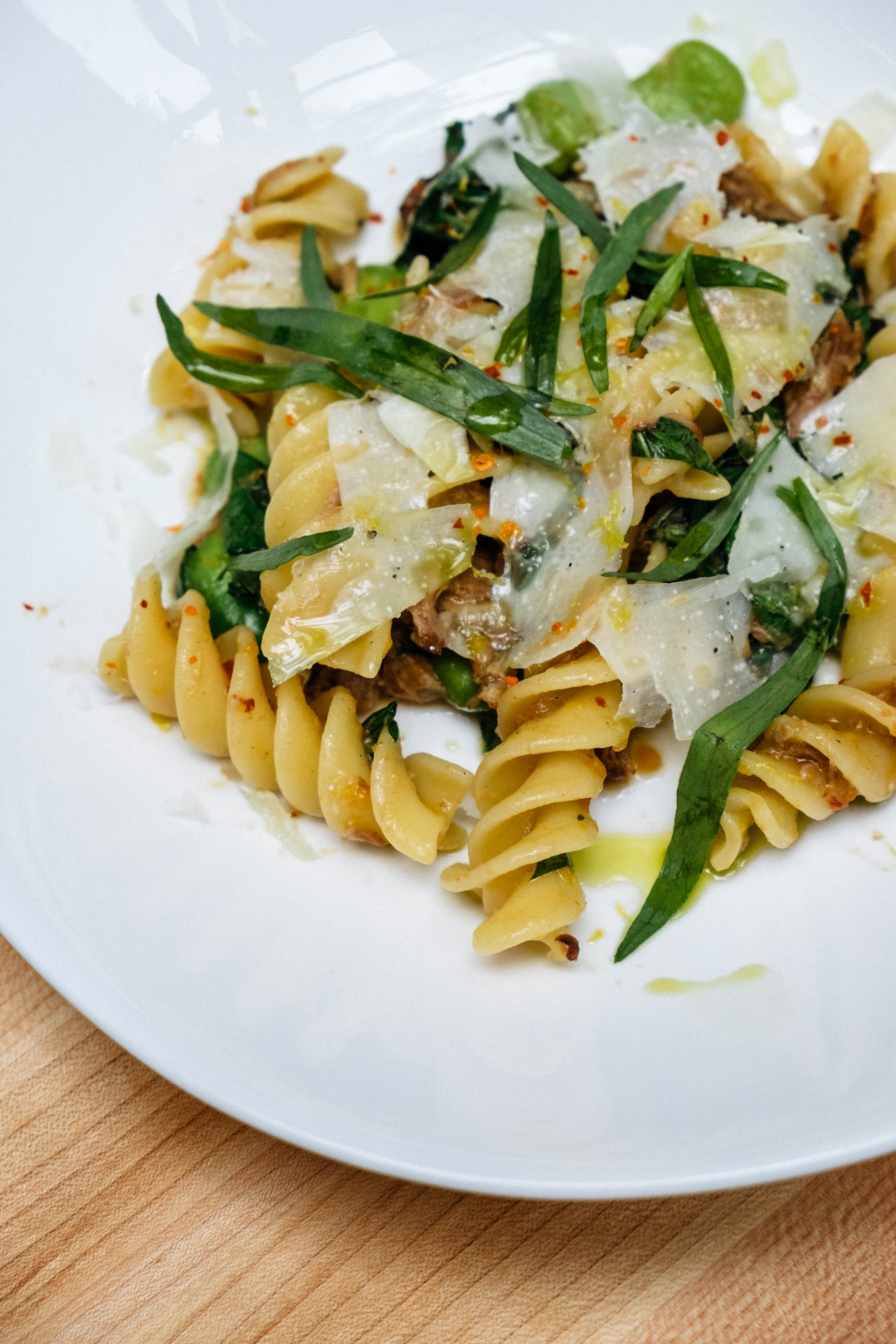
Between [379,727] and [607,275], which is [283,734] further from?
[607,275]

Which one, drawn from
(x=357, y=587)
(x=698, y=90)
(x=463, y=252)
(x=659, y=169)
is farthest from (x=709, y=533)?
(x=698, y=90)

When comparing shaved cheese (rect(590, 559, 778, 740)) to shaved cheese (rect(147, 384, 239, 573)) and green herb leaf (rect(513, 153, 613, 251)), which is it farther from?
shaved cheese (rect(147, 384, 239, 573))

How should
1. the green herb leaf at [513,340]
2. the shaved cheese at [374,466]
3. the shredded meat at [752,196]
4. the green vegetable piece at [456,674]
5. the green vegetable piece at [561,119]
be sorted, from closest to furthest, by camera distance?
1. the shaved cheese at [374,466]
2. the green herb leaf at [513,340]
3. the green vegetable piece at [456,674]
4. the shredded meat at [752,196]
5. the green vegetable piece at [561,119]

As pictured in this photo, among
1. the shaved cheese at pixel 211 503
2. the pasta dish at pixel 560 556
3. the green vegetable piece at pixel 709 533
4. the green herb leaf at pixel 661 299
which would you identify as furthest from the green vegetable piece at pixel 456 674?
the green herb leaf at pixel 661 299

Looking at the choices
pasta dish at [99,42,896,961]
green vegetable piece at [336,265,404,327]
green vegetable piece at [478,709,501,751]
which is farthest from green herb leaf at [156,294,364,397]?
green vegetable piece at [478,709,501,751]

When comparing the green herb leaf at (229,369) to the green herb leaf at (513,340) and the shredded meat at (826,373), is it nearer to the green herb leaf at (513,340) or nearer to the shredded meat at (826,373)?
the green herb leaf at (513,340)
